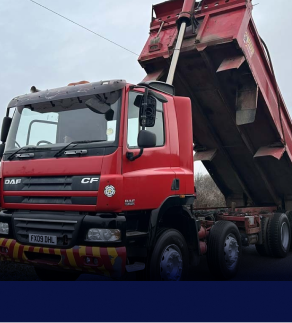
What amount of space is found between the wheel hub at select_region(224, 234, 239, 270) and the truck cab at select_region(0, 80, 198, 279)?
114cm

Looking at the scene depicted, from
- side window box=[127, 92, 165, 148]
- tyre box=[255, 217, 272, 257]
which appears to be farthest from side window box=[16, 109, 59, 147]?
tyre box=[255, 217, 272, 257]

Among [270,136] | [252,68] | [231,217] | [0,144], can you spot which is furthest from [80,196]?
[270,136]

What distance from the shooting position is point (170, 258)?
4434 millimetres

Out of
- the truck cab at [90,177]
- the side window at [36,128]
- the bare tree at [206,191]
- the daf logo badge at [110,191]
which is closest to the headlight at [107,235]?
the truck cab at [90,177]

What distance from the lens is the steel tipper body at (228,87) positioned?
6.00 meters

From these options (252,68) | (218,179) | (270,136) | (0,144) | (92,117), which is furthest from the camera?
(218,179)

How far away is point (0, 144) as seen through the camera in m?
4.94

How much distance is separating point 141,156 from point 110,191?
589 mm

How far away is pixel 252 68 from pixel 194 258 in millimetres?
3131

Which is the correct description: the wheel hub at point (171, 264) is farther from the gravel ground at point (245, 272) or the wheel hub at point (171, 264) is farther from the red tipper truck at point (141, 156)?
the gravel ground at point (245, 272)

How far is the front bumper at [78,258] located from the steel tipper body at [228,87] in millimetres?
3342

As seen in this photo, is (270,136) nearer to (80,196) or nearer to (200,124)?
(200,124)

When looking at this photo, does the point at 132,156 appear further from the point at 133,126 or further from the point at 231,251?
the point at 231,251

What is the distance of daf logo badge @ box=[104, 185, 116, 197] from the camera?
3.92 meters
